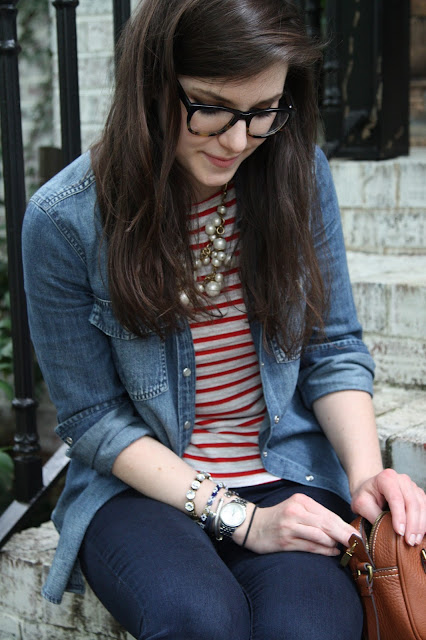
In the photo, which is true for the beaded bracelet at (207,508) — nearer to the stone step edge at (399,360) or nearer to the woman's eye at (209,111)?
the woman's eye at (209,111)

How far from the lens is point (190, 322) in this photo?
1.61m

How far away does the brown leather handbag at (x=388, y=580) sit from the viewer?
4.27 feet

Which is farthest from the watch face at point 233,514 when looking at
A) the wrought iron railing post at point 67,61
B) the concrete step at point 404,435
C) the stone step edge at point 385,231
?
the stone step edge at point 385,231

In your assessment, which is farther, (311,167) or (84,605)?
(84,605)

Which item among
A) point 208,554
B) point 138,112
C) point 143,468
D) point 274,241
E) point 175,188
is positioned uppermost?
point 138,112

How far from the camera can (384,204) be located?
271 centimetres

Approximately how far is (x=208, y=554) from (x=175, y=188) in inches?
26.9

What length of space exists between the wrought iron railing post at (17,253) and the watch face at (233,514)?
27.2 inches

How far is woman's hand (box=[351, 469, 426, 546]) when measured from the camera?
135cm

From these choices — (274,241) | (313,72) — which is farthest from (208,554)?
(313,72)

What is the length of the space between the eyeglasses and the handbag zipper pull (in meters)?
0.74

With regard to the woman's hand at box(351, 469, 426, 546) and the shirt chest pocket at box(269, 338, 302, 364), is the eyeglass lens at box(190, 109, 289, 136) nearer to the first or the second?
the shirt chest pocket at box(269, 338, 302, 364)

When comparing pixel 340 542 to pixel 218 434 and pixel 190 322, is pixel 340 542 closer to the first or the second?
pixel 218 434

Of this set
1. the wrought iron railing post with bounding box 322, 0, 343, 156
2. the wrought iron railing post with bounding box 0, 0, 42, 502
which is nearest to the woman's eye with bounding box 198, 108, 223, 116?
the wrought iron railing post with bounding box 0, 0, 42, 502
